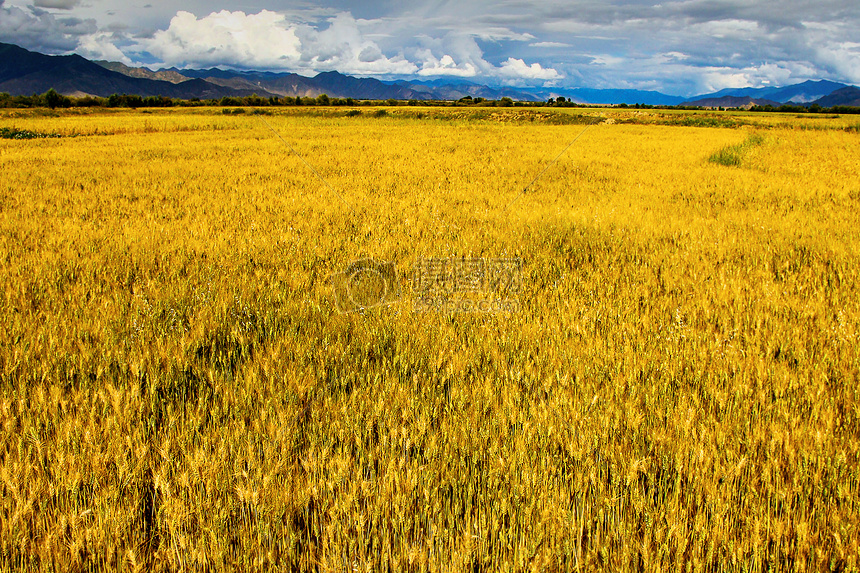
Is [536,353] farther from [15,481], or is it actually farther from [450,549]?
[15,481]

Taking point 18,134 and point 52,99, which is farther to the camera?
point 52,99

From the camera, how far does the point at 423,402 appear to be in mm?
2393

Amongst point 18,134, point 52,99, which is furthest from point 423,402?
point 52,99

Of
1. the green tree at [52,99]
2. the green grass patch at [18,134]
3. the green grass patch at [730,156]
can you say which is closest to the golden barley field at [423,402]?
the green grass patch at [730,156]

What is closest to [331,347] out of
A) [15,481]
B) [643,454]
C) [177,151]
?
[15,481]

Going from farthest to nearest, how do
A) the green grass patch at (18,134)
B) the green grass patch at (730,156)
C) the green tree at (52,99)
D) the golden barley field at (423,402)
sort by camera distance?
the green tree at (52,99), the green grass patch at (18,134), the green grass patch at (730,156), the golden barley field at (423,402)

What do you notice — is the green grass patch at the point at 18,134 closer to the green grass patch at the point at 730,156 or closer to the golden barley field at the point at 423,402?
the golden barley field at the point at 423,402

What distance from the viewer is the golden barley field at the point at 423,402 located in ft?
5.27

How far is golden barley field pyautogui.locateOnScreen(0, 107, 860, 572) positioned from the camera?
1.61 metres

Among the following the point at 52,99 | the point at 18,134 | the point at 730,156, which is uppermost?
the point at 52,99

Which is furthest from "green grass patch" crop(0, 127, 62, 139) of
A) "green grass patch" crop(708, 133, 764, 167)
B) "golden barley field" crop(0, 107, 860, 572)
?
"green grass patch" crop(708, 133, 764, 167)

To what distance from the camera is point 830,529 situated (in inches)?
66.4

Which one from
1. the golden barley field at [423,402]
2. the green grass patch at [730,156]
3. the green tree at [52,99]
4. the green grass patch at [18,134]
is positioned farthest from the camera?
the green tree at [52,99]

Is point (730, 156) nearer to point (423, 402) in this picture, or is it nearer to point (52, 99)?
point (423, 402)
